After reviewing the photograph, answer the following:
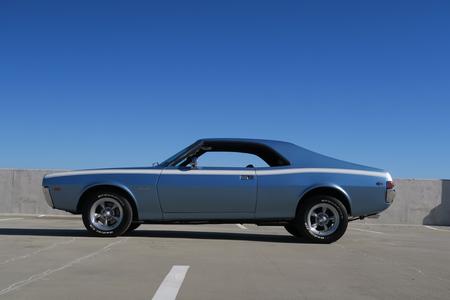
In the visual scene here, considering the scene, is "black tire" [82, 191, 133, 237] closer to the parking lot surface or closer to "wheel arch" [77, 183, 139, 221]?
"wheel arch" [77, 183, 139, 221]

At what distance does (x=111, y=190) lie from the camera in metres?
9.36

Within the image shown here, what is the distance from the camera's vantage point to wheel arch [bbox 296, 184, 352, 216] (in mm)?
9250

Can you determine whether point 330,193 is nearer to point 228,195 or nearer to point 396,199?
point 228,195

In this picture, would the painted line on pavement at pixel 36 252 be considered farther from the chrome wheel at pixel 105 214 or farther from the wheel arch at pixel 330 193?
the wheel arch at pixel 330 193

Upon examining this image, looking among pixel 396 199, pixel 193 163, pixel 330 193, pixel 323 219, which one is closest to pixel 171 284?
pixel 193 163

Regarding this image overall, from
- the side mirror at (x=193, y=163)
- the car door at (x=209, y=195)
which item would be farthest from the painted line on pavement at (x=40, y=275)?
the side mirror at (x=193, y=163)

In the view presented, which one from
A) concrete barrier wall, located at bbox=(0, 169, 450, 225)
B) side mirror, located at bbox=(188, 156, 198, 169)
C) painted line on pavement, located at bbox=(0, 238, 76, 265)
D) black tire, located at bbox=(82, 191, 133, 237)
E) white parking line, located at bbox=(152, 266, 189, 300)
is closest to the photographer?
white parking line, located at bbox=(152, 266, 189, 300)

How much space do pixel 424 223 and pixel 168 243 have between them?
37.9 ft

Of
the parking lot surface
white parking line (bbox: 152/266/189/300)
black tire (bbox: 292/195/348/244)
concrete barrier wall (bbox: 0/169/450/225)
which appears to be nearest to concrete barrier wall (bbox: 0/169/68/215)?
concrete barrier wall (bbox: 0/169/450/225)

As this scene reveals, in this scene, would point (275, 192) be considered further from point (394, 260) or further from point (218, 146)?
point (394, 260)

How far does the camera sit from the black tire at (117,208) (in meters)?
9.23

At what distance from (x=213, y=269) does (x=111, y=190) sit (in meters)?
3.47

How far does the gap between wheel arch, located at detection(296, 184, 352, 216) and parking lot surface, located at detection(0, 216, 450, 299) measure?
63 cm

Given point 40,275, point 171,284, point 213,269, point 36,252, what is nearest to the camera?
point 171,284
